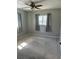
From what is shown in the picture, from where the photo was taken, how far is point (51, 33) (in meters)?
7.85
